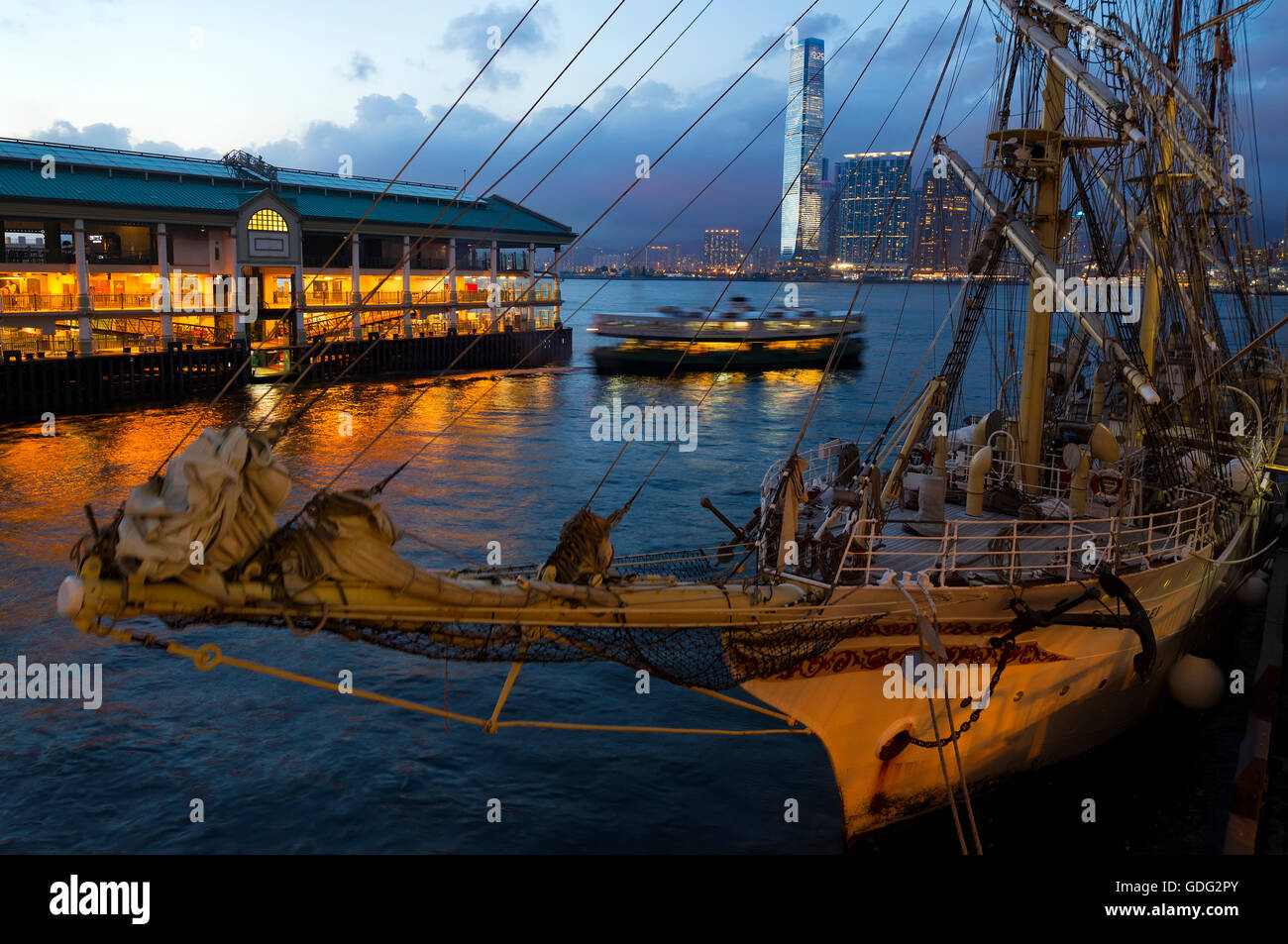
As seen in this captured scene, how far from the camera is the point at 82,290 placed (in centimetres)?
5444

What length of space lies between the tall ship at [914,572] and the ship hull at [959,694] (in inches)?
1.6

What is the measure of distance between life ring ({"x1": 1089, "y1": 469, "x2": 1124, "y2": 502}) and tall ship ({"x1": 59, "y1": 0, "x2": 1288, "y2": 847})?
37 millimetres

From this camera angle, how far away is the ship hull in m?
13.0

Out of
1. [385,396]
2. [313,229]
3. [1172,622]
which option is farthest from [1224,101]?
[313,229]

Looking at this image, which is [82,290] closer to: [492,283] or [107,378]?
[107,378]

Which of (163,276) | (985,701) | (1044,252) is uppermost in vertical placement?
(163,276)

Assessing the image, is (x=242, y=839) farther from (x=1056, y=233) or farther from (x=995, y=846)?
(x=1056, y=233)

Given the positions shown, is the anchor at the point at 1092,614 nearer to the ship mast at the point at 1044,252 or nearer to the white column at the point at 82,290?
the ship mast at the point at 1044,252

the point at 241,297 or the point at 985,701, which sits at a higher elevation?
the point at 241,297

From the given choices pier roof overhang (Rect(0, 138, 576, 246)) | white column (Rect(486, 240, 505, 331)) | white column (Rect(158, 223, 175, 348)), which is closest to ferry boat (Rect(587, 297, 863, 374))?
white column (Rect(486, 240, 505, 331))

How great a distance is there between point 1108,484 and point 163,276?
56.6 metres

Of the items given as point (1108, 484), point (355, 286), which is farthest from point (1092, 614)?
point (355, 286)

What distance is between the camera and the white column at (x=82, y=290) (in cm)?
5400

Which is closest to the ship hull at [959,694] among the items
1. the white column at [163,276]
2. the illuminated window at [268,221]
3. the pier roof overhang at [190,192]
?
the pier roof overhang at [190,192]
